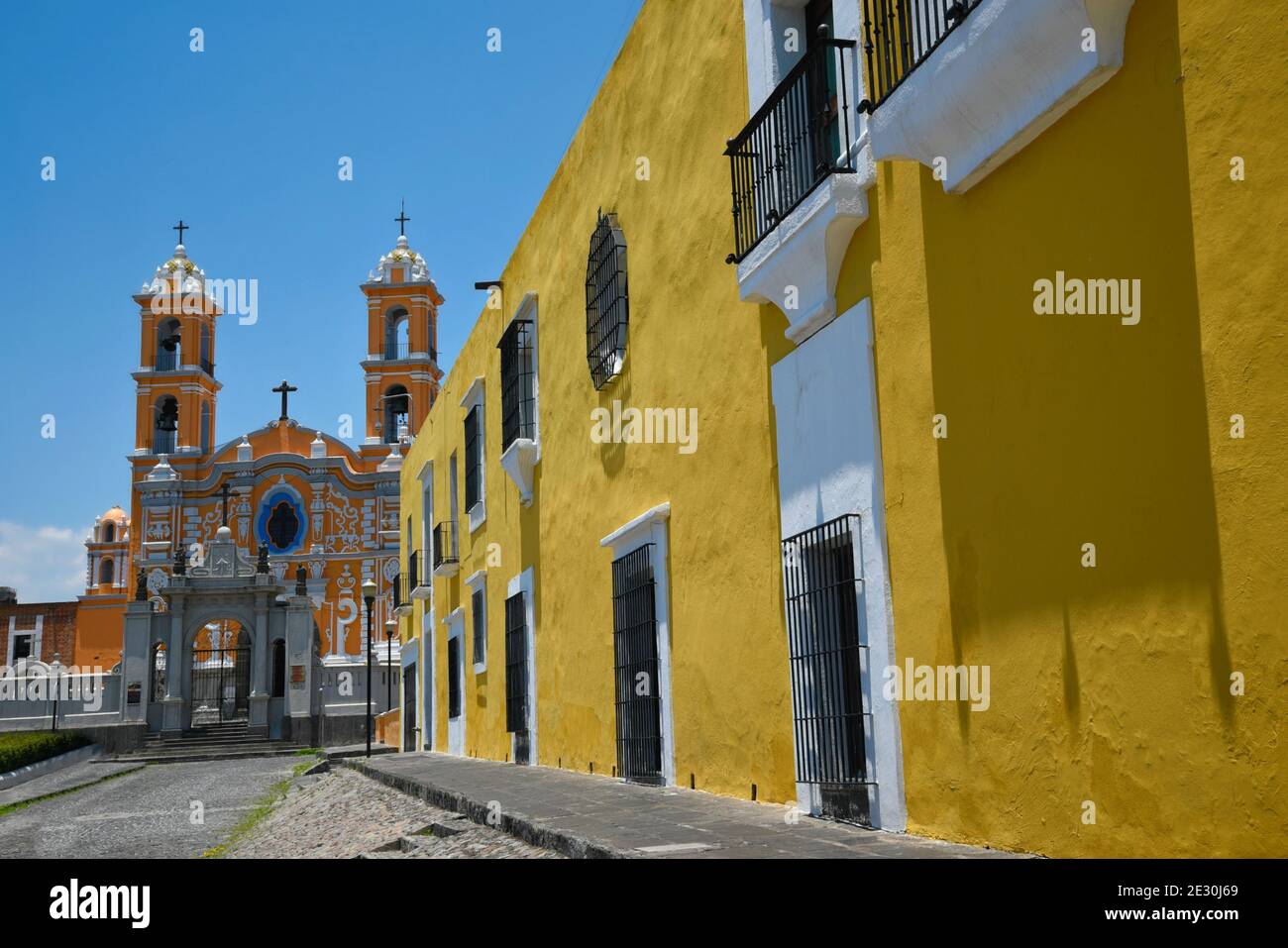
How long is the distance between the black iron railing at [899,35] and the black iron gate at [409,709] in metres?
18.2

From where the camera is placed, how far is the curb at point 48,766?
20283mm

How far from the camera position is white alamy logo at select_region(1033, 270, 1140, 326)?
13.0 feet

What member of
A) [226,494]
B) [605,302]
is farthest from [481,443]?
[226,494]

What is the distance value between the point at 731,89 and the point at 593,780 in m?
4.91

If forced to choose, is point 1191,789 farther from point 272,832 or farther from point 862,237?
point 272,832

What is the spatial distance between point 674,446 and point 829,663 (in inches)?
102

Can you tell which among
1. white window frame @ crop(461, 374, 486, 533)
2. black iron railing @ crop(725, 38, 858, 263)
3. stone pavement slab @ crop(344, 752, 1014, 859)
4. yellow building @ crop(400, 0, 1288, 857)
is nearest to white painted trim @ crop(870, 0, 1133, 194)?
yellow building @ crop(400, 0, 1288, 857)

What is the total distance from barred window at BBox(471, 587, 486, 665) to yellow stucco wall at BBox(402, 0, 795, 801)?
2742mm

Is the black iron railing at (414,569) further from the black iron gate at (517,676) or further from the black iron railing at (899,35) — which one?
the black iron railing at (899,35)

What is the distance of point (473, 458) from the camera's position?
15641mm

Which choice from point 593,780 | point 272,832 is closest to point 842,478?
point 593,780
